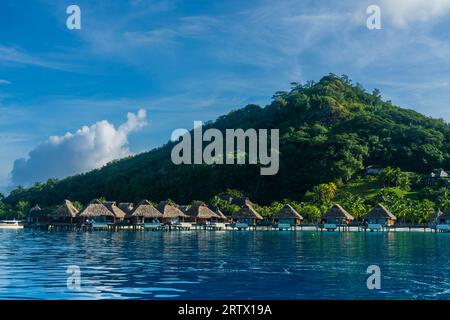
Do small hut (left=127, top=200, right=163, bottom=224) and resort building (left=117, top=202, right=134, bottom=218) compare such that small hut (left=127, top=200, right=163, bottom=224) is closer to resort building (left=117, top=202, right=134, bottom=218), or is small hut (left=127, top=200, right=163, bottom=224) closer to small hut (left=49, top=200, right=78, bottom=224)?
resort building (left=117, top=202, right=134, bottom=218)

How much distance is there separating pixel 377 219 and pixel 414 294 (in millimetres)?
52078

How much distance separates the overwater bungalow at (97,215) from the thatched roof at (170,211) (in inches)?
284

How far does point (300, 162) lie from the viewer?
115 meters

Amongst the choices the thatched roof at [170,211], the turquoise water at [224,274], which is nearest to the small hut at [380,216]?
the thatched roof at [170,211]

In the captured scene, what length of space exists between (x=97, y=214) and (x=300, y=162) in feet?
176

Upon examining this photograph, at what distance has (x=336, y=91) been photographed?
529 ft

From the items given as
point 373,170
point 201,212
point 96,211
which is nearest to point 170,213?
point 201,212

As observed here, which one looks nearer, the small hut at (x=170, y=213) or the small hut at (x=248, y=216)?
the small hut at (x=248, y=216)

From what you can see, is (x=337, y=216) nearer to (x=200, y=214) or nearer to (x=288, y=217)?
(x=288, y=217)

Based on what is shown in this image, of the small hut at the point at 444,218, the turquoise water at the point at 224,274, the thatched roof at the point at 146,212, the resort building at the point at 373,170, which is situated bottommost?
the turquoise water at the point at 224,274

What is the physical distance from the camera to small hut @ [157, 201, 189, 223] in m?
77.5

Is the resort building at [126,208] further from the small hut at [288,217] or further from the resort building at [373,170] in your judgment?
the resort building at [373,170]

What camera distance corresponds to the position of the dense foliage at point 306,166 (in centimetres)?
10688

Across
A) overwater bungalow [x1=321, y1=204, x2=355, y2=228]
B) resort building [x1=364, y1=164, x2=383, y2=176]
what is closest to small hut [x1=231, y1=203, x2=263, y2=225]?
overwater bungalow [x1=321, y1=204, x2=355, y2=228]
